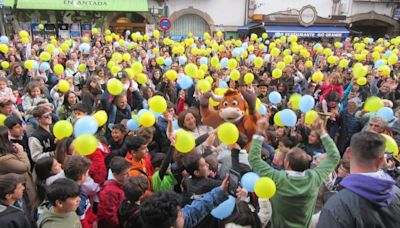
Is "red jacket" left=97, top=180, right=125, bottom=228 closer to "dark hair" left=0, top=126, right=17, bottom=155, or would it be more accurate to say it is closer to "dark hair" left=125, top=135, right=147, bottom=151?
"dark hair" left=125, top=135, right=147, bottom=151

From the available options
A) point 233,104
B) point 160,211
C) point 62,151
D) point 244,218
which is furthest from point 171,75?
point 160,211

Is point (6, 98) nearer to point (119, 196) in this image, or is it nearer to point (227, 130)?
point (119, 196)

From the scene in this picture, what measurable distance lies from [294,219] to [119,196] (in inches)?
54.2

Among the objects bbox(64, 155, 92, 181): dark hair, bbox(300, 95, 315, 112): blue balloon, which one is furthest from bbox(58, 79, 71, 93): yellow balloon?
bbox(300, 95, 315, 112): blue balloon

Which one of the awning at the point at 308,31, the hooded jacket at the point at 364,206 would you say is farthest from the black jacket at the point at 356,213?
the awning at the point at 308,31

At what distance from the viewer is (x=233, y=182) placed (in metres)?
2.28

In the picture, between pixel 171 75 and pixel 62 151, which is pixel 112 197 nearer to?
pixel 62 151

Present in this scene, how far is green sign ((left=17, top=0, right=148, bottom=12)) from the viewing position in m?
15.0

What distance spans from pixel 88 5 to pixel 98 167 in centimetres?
1446

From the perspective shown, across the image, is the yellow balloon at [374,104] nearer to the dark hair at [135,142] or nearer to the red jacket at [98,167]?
the dark hair at [135,142]

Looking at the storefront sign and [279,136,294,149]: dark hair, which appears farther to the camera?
the storefront sign

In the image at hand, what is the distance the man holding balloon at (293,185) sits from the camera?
2.34 m

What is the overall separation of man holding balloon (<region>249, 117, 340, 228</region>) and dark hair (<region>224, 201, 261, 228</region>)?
27cm

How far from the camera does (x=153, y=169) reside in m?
3.43
